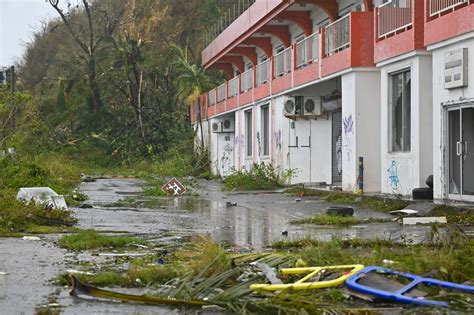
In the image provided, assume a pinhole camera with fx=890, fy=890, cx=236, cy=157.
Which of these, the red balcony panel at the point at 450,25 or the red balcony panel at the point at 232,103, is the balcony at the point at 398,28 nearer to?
the red balcony panel at the point at 450,25

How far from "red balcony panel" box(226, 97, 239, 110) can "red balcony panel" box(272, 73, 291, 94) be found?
883cm

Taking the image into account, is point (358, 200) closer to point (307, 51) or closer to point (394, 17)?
point (394, 17)

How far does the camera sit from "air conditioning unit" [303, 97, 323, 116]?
31016 mm

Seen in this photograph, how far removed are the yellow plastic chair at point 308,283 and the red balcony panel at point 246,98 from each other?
31.6 meters

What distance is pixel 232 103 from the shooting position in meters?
44.5

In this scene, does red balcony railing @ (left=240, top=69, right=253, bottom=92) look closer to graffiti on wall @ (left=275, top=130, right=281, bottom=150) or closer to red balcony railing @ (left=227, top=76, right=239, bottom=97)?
red balcony railing @ (left=227, top=76, right=239, bottom=97)

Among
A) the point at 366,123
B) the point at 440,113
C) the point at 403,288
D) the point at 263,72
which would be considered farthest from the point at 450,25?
the point at 263,72

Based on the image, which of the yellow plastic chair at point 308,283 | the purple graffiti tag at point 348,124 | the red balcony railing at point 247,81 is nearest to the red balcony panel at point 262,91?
the red balcony railing at point 247,81

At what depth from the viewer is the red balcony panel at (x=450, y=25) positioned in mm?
17234

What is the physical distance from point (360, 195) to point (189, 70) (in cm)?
3009

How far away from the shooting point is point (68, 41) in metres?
74.3

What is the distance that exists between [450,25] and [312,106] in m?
13.2

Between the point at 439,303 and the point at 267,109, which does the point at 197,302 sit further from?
the point at 267,109

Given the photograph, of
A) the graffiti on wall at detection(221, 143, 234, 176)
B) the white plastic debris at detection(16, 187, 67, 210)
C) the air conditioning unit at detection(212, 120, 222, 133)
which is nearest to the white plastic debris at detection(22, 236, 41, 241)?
the white plastic debris at detection(16, 187, 67, 210)
